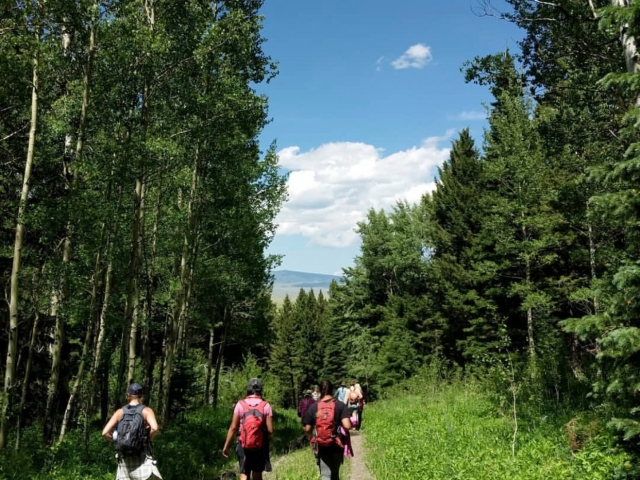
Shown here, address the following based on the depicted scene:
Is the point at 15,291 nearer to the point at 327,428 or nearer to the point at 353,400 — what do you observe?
the point at 327,428

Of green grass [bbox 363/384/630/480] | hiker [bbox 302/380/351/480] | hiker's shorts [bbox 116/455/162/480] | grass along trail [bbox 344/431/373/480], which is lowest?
grass along trail [bbox 344/431/373/480]

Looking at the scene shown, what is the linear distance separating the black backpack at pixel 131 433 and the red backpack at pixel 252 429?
1388mm

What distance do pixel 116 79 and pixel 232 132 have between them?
473 centimetres

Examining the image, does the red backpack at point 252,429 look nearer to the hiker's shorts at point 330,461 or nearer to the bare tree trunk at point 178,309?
the hiker's shorts at point 330,461

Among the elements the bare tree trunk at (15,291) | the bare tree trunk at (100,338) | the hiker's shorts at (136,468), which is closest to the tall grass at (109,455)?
the bare tree trunk at (15,291)

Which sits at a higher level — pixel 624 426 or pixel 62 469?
pixel 624 426

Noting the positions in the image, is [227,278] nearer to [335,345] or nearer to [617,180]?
[617,180]

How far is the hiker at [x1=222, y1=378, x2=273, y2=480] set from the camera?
22.4 ft

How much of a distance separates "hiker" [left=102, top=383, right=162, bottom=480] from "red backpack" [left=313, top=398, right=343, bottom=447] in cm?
231

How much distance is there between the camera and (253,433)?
6797 millimetres

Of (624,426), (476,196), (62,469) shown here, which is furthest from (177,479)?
(476,196)

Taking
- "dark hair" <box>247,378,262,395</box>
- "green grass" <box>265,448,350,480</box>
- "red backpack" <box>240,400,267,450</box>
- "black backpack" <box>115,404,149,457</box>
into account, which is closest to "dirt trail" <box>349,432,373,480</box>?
"green grass" <box>265,448,350,480</box>

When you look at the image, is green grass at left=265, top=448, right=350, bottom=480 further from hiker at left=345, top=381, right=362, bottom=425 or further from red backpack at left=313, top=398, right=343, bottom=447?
hiker at left=345, top=381, right=362, bottom=425

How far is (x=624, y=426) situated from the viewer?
549cm
